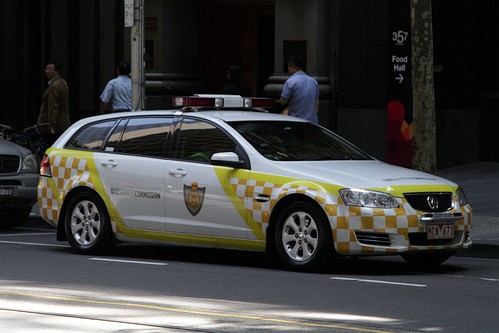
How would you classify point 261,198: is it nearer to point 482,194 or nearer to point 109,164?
point 109,164

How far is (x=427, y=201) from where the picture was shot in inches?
453

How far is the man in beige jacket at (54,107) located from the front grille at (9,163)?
13.5 feet

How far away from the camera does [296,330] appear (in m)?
8.37

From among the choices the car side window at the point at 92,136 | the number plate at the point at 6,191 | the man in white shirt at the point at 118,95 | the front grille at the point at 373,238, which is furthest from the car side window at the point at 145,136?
the man in white shirt at the point at 118,95

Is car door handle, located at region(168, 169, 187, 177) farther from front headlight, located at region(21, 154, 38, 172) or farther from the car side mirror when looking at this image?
front headlight, located at region(21, 154, 38, 172)

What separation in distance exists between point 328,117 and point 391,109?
1.30 meters

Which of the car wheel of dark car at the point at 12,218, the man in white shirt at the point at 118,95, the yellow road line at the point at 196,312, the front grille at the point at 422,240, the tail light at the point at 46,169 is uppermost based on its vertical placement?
the man in white shirt at the point at 118,95

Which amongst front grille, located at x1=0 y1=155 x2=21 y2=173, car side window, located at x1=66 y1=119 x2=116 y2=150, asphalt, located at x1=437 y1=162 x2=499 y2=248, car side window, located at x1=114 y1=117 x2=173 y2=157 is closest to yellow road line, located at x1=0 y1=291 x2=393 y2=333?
car side window, located at x1=114 y1=117 x2=173 y2=157

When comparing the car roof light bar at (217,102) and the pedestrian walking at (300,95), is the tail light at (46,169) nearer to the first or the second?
the car roof light bar at (217,102)

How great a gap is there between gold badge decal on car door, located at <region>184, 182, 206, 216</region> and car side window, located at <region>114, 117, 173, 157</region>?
582 mm

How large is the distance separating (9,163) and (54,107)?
423 centimetres

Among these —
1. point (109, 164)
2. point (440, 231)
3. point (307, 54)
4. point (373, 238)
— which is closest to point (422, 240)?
point (440, 231)

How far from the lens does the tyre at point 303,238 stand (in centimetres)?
1134

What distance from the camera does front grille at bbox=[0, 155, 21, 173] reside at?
15.7 meters
